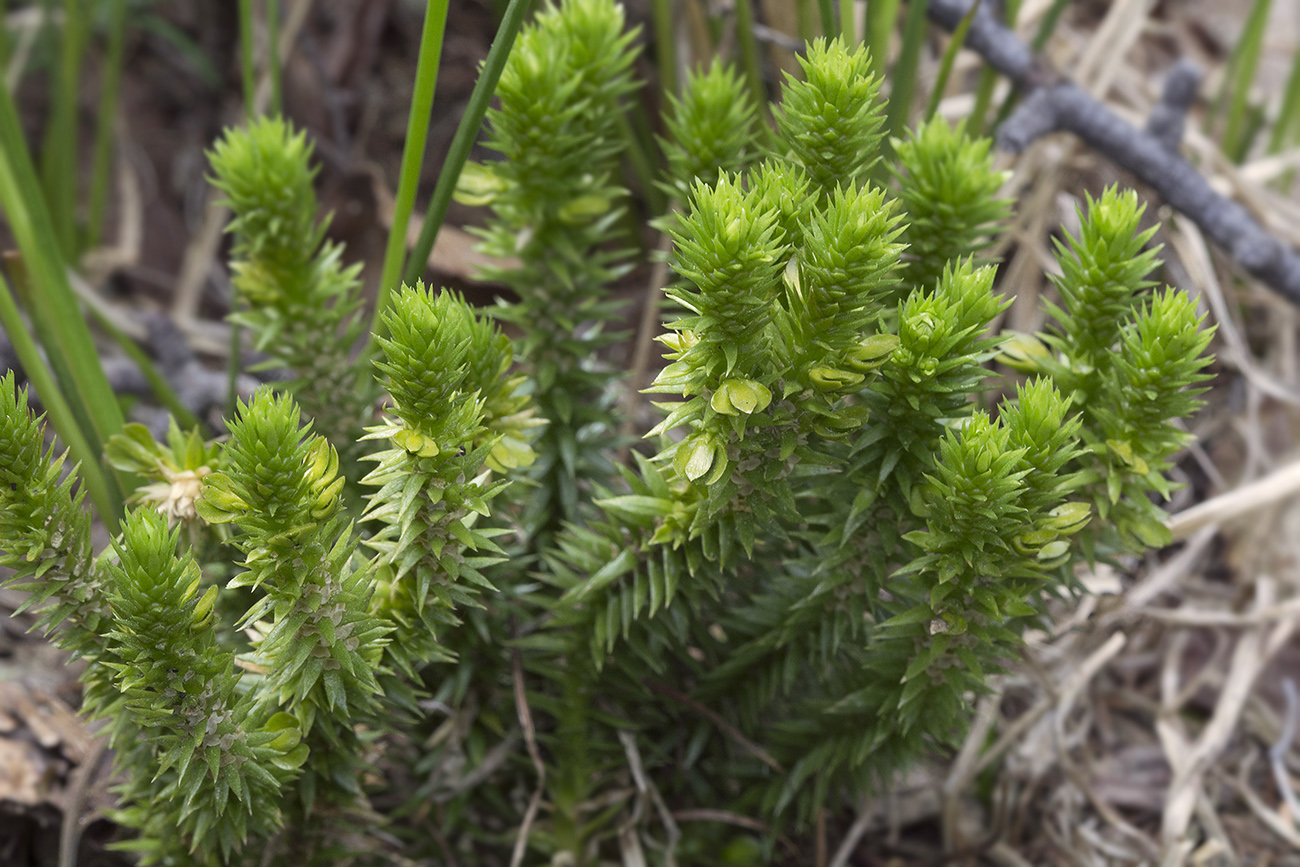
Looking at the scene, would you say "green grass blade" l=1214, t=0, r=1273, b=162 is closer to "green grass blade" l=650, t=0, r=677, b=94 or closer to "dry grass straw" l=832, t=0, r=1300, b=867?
"dry grass straw" l=832, t=0, r=1300, b=867

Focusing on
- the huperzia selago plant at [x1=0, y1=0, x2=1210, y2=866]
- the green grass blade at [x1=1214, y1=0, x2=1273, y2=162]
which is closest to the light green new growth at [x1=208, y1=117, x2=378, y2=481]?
the huperzia selago plant at [x1=0, y1=0, x2=1210, y2=866]

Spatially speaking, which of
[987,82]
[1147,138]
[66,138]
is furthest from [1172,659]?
[66,138]

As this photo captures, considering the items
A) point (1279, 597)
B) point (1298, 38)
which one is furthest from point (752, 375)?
point (1298, 38)

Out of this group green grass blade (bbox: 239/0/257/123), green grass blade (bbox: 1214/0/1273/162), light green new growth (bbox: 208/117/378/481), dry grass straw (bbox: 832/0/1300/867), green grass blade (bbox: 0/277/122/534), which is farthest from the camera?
green grass blade (bbox: 1214/0/1273/162)

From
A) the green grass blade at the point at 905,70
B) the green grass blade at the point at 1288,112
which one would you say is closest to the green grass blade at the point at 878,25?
the green grass blade at the point at 905,70

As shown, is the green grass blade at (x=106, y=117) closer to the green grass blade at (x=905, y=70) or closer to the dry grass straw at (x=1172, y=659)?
the green grass blade at (x=905, y=70)

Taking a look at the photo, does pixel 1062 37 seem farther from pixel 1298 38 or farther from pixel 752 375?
pixel 752 375
